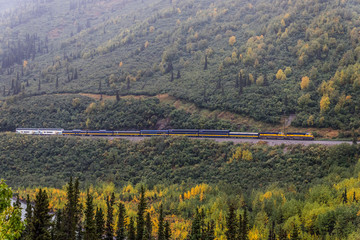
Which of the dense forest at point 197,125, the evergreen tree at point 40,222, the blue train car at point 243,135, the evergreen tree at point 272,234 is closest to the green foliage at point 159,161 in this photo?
the dense forest at point 197,125

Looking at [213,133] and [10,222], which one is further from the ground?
[213,133]

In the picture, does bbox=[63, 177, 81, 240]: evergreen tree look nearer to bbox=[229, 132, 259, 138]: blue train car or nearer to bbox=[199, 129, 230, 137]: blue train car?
bbox=[199, 129, 230, 137]: blue train car

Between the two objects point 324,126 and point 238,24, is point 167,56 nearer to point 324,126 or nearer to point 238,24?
point 238,24

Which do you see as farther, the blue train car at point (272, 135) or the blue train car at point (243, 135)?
the blue train car at point (243, 135)

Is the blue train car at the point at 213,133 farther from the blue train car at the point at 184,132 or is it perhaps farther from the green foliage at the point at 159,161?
the green foliage at the point at 159,161

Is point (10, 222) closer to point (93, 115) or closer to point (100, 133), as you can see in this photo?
point (100, 133)

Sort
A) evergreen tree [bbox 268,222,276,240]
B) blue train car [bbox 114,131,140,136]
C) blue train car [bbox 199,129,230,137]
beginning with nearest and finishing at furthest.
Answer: evergreen tree [bbox 268,222,276,240], blue train car [bbox 199,129,230,137], blue train car [bbox 114,131,140,136]

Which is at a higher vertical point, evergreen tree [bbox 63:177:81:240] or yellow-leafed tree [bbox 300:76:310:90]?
yellow-leafed tree [bbox 300:76:310:90]

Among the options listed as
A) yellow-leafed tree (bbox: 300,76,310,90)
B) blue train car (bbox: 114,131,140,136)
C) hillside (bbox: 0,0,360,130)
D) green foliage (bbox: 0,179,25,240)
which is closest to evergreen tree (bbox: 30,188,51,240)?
green foliage (bbox: 0,179,25,240)

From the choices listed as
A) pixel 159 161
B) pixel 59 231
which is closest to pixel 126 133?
pixel 159 161
